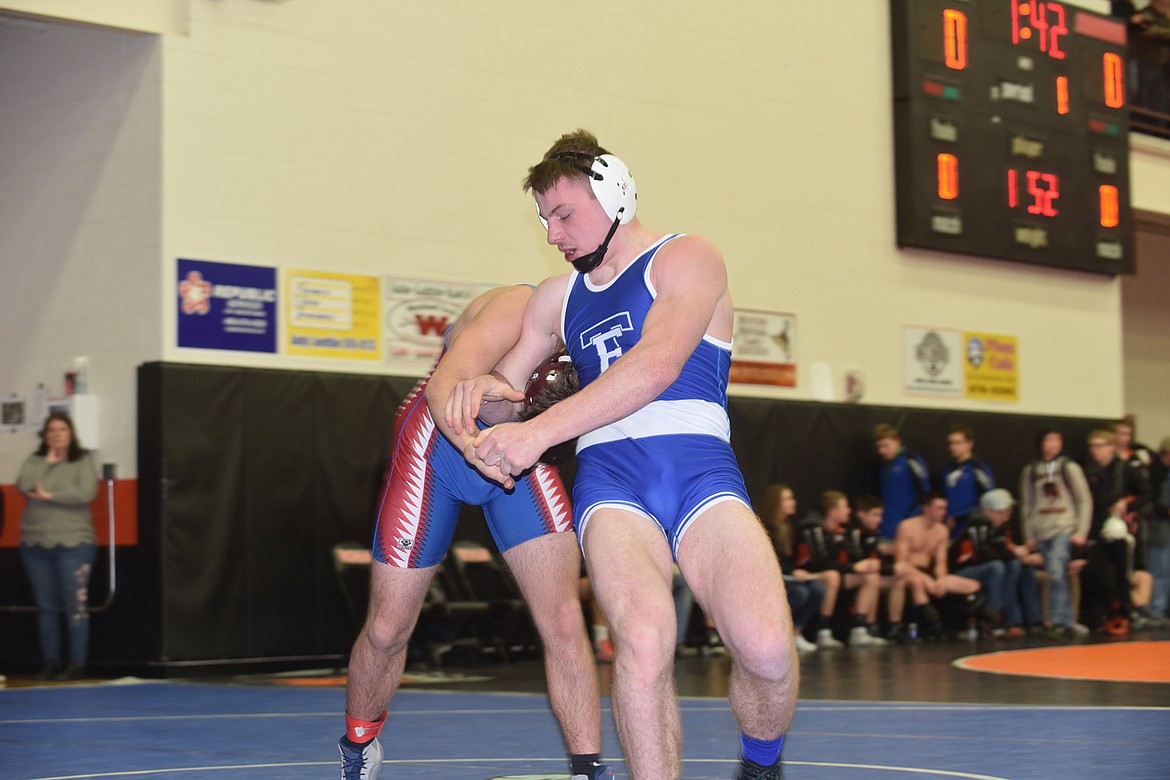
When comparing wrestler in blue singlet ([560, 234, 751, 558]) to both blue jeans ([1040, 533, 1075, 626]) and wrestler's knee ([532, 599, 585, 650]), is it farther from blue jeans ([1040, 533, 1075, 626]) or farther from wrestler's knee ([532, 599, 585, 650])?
blue jeans ([1040, 533, 1075, 626])

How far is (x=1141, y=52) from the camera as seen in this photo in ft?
57.0

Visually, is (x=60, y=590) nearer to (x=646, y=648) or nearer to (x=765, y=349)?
(x=765, y=349)

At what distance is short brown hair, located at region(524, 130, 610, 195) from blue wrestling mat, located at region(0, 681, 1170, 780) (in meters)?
1.92

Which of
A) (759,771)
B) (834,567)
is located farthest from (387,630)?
(834,567)

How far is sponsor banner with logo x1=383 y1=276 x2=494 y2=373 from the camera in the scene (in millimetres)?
11234

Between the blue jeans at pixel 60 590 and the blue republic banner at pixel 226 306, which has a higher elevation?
the blue republic banner at pixel 226 306

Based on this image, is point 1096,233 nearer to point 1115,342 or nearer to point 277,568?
point 1115,342

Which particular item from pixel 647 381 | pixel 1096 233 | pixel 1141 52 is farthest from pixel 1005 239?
pixel 647 381

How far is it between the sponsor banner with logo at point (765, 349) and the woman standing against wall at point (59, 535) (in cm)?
540

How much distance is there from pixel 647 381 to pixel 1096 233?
1269 cm

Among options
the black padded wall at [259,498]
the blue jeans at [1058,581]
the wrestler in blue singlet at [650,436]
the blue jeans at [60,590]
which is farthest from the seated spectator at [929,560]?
the wrestler in blue singlet at [650,436]

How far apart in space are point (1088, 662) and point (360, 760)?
650cm

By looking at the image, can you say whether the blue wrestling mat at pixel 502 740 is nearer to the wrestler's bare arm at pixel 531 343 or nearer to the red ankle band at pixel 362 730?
the red ankle band at pixel 362 730

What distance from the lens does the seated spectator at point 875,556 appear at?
1264cm
